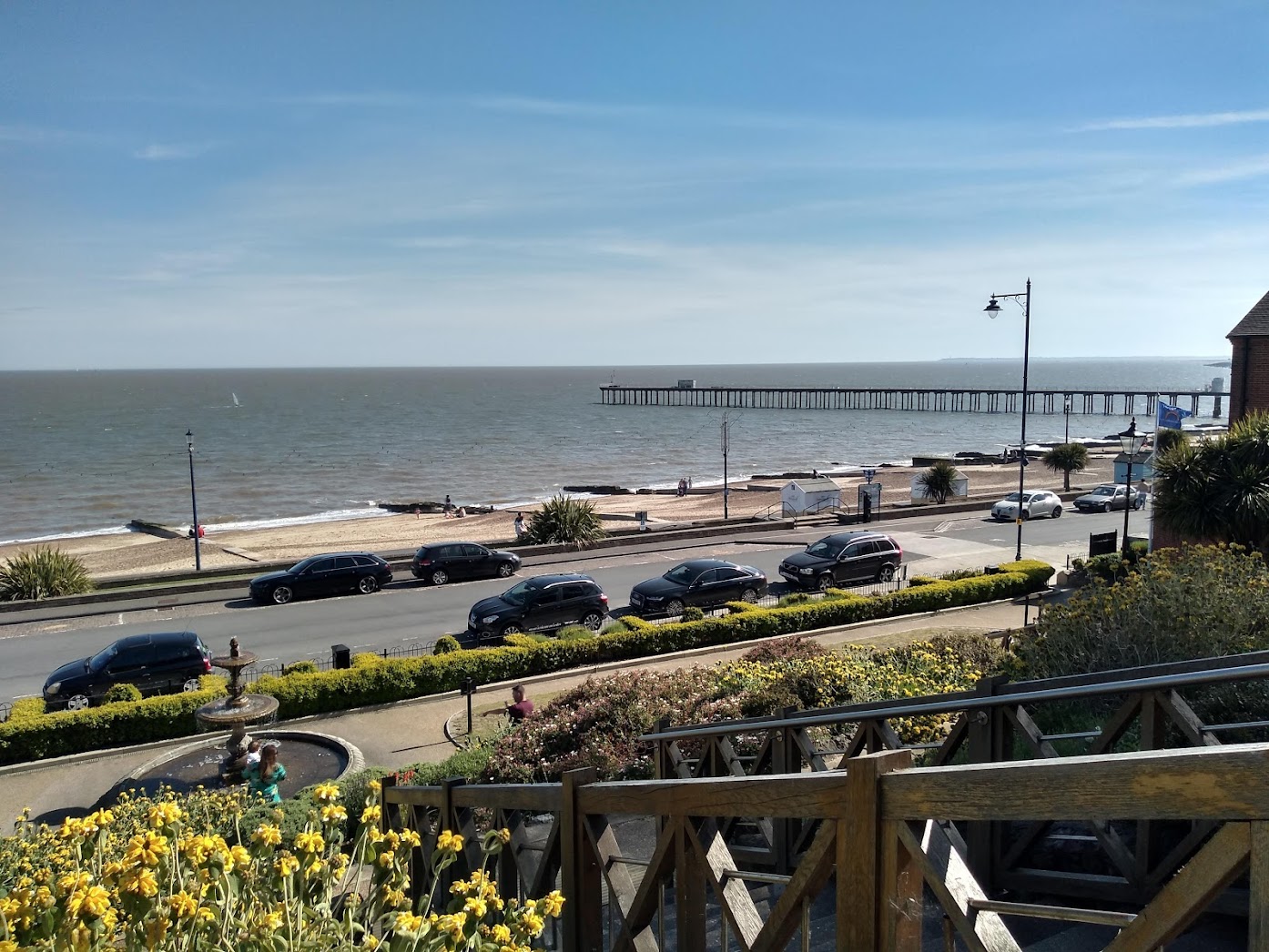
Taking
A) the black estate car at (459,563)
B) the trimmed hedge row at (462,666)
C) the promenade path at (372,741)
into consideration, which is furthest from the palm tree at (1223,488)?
the black estate car at (459,563)

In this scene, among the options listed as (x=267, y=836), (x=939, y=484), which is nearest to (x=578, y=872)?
(x=267, y=836)

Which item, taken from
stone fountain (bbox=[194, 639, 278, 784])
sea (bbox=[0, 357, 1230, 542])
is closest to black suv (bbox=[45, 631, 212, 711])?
stone fountain (bbox=[194, 639, 278, 784])

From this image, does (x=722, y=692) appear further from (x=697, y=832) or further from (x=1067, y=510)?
(x=1067, y=510)

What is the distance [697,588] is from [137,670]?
41.0 feet

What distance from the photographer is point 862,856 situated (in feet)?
7.86

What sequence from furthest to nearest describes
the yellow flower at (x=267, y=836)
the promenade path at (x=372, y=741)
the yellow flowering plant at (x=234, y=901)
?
the promenade path at (x=372, y=741)
the yellow flower at (x=267, y=836)
the yellow flowering plant at (x=234, y=901)

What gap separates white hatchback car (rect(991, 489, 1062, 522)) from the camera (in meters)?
39.9

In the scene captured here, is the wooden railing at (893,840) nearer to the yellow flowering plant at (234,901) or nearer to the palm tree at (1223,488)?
the yellow flowering plant at (234,901)

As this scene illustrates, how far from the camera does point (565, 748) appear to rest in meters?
11.6

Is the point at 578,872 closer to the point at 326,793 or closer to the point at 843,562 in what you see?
the point at 326,793

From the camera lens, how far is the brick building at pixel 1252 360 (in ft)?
79.6

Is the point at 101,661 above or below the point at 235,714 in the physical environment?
below

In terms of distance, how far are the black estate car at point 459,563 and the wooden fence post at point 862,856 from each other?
2679 centimetres

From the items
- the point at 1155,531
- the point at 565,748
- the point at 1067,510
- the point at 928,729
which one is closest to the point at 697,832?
the point at 928,729
